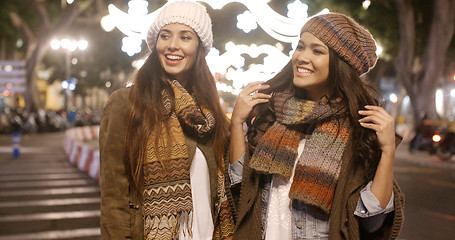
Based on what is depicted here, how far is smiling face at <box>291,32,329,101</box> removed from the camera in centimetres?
260

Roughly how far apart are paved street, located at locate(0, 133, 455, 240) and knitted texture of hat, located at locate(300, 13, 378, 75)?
207 inches

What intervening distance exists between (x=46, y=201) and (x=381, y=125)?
8.36m

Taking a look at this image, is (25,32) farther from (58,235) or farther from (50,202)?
(58,235)

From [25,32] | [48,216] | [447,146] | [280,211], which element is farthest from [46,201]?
[25,32]

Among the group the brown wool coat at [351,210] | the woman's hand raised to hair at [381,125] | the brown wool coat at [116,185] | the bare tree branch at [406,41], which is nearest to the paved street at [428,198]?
the brown wool coat at [351,210]

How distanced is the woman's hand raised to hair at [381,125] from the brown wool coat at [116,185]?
118 cm

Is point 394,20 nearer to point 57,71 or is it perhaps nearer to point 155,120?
point 155,120

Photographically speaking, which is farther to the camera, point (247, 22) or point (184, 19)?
point (247, 22)

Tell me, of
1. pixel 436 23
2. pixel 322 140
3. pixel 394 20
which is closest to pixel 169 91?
pixel 322 140

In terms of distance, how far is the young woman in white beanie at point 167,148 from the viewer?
2.68 metres

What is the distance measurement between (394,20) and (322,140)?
2527 cm

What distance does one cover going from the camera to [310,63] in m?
2.63

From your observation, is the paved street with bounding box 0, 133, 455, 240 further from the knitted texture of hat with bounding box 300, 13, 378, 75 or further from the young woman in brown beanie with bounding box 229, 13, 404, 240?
the knitted texture of hat with bounding box 300, 13, 378, 75

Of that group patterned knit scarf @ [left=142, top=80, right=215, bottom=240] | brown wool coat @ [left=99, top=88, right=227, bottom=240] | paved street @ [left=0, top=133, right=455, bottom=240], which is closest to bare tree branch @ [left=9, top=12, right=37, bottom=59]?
paved street @ [left=0, top=133, right=455, bottom=240]
